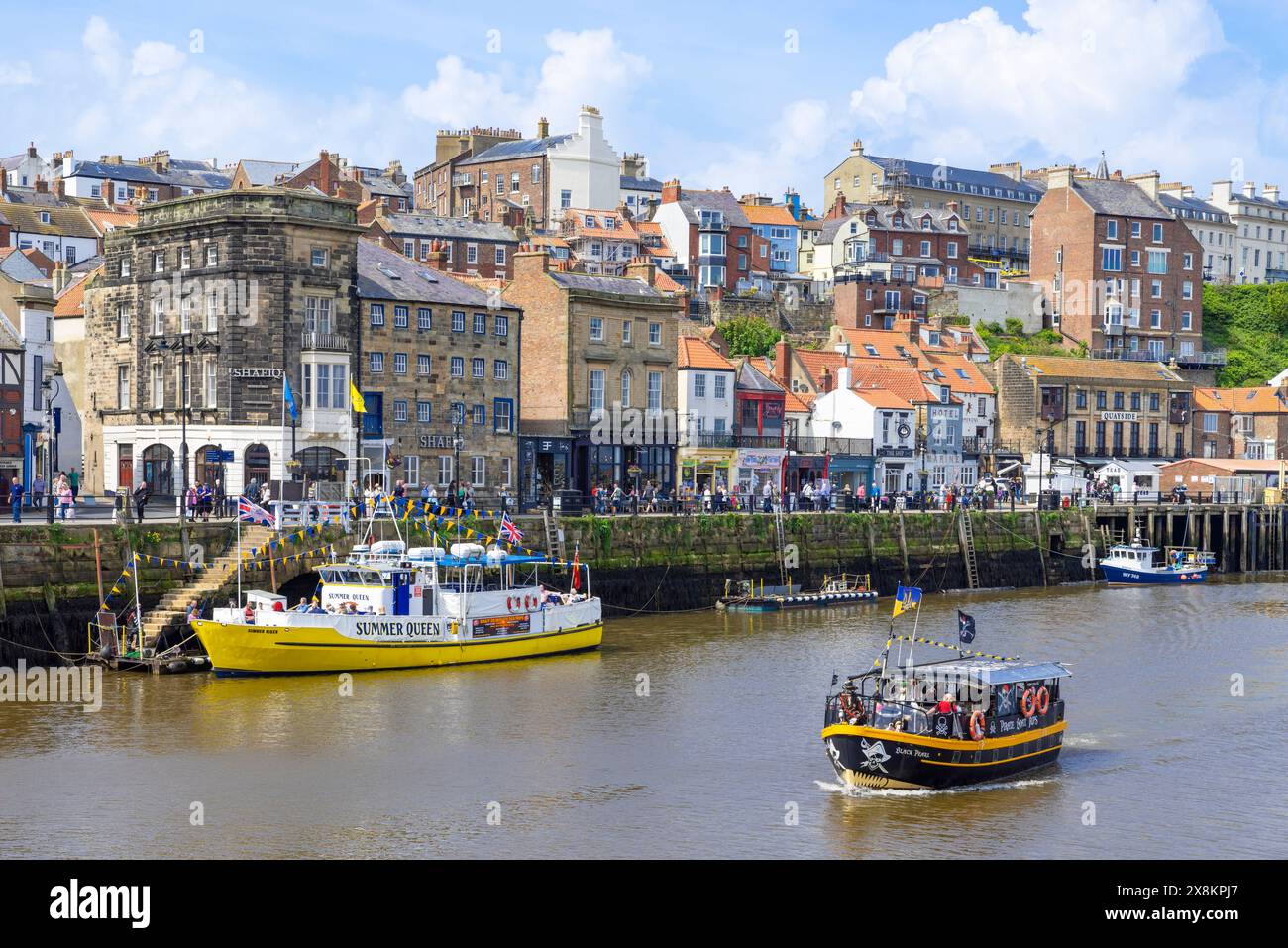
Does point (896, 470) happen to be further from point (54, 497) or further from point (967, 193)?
point (967, 193)

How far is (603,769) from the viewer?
3359 centimetres

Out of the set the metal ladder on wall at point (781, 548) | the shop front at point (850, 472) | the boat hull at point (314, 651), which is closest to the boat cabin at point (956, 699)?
the boat hull at point (314, 651)

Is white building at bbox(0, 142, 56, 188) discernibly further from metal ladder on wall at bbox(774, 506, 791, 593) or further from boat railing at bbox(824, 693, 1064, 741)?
boat railing at bbox(824, 693, 1064, 741)

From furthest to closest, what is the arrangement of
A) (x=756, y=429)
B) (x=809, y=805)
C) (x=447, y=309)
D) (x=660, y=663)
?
(x=756, y=429), (x=447, y=309), (x=660, y=663), (x=809, y=805)

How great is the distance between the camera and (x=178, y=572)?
154ft

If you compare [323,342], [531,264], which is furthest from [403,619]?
[531,264]

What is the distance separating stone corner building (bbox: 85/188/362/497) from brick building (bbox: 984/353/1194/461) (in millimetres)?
45275

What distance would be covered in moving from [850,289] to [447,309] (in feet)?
157

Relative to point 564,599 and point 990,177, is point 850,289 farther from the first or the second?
point 564,599

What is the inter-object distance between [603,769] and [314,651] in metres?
12.3

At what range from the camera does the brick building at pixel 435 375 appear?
63125 millimetres

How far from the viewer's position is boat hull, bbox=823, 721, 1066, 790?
3180 cm

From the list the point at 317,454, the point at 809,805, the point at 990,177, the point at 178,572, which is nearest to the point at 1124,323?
the point at 990,177

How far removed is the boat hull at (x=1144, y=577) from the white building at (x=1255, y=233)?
259ft
